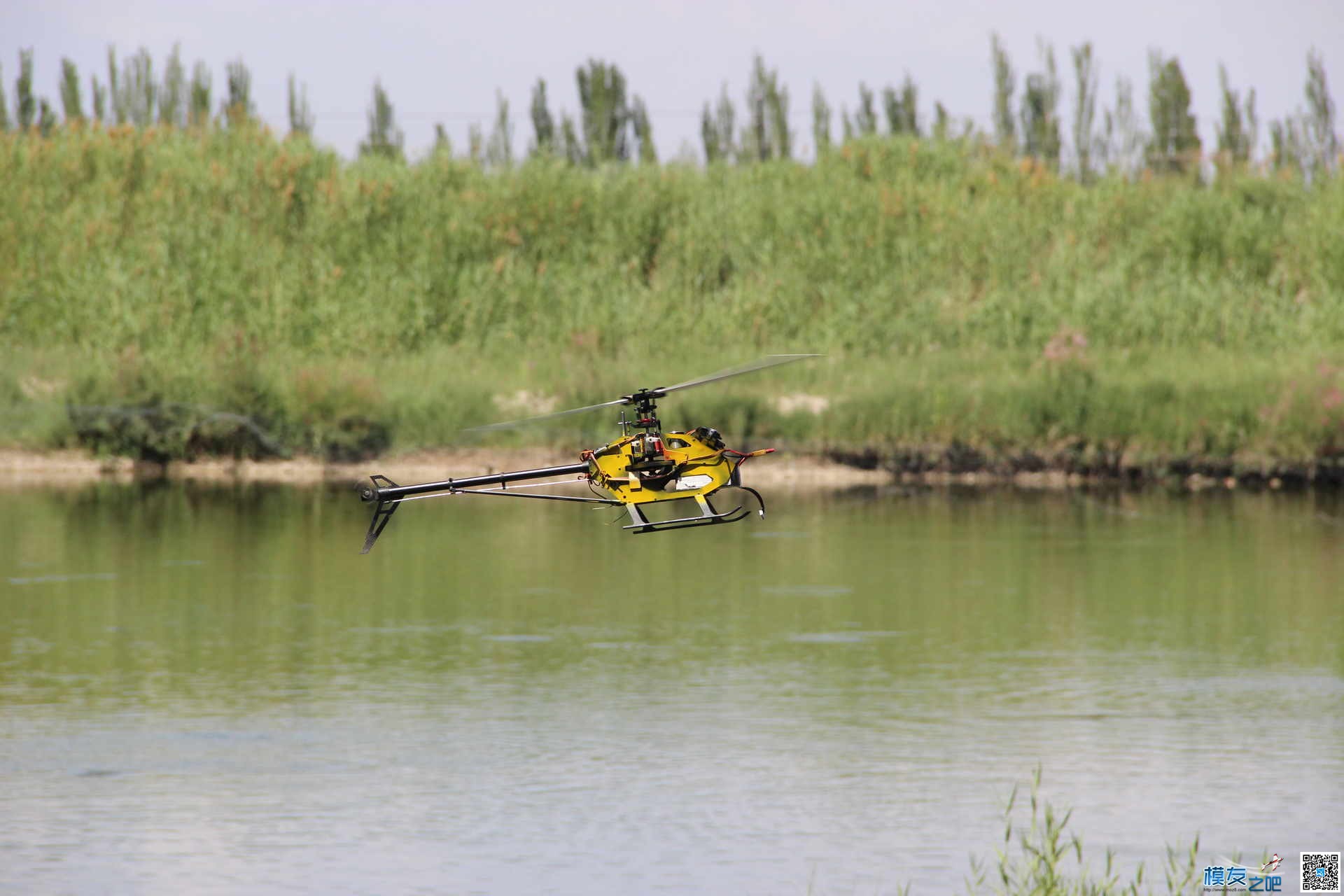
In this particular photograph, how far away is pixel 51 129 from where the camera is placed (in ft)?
198

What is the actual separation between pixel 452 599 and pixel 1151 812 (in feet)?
43.3

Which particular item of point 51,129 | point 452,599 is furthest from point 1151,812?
point 51,129

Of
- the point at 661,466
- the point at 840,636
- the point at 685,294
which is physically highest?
the point at 685,294

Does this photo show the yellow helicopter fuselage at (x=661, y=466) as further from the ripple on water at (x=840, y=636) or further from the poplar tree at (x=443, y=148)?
the poplar tree at (x=443, y=148)

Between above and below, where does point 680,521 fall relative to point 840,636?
above

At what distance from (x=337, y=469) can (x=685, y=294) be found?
12.2 metres

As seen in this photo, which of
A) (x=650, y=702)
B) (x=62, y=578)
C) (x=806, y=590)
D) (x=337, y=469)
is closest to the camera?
(x=650, y=702)

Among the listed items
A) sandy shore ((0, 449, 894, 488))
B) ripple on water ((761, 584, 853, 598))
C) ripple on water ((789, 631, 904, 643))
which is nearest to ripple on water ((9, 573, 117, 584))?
ripple on water ((761, 584, 853, 598))

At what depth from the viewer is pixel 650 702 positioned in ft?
64.1

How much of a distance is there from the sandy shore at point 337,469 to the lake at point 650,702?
22.5 ft

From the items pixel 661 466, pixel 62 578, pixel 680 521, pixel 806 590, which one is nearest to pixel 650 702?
pixel 661 466

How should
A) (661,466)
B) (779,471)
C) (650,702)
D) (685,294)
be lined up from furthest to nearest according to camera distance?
(685,294)
(779,471)
(650,702)
(661,466)

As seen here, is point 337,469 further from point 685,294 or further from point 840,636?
point 840,636

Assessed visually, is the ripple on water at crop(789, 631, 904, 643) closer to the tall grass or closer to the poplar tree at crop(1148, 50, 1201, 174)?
the tall grass
